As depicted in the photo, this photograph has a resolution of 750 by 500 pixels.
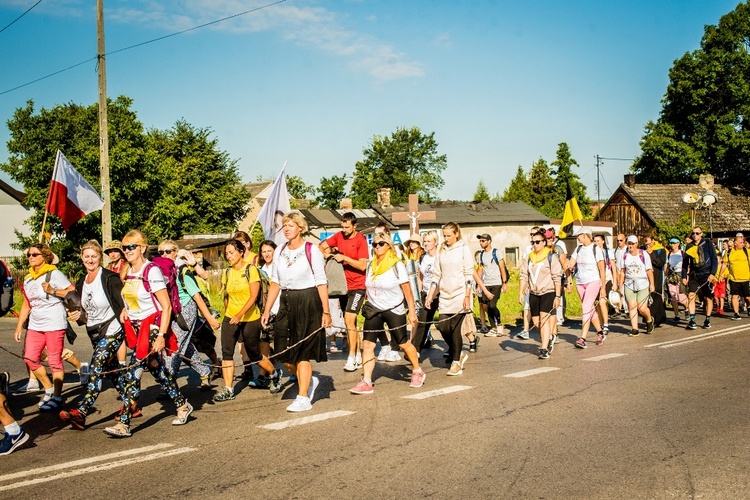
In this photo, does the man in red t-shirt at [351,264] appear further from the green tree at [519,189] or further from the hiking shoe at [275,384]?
the green tree at [519,189]

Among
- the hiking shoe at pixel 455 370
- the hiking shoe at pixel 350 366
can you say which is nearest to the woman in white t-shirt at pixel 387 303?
the hiking shoe at pixel 455 370

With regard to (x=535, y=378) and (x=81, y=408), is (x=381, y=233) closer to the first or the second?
(x=535, y=378)

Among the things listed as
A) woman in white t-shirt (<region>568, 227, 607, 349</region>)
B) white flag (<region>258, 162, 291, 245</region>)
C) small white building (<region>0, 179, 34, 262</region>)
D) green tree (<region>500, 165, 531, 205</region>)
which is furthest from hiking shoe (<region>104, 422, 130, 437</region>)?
green tree (<region>500, 165, 531, 205</region>)

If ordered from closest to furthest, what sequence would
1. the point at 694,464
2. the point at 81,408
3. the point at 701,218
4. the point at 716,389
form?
1. the point at 694,464
2. the point at 81,408
3. the point at 716,389
4. the point at 701,218

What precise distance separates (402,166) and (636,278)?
8508cm

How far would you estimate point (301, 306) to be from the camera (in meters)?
7.61

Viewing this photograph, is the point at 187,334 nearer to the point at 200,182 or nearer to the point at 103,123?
the point at 103,123

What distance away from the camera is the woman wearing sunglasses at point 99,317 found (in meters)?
6.93

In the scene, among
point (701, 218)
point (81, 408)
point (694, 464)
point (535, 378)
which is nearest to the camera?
point (694, 464)

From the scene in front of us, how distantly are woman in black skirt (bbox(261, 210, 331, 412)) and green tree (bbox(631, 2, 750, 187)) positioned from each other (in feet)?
165

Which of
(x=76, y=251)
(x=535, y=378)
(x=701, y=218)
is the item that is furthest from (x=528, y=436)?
(x=701, y=218)

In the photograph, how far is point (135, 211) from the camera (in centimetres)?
4228

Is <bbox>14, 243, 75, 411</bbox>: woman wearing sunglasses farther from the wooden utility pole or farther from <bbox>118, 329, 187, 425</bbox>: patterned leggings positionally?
the wooden utility pole

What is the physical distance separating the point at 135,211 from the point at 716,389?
3816 centimetres
